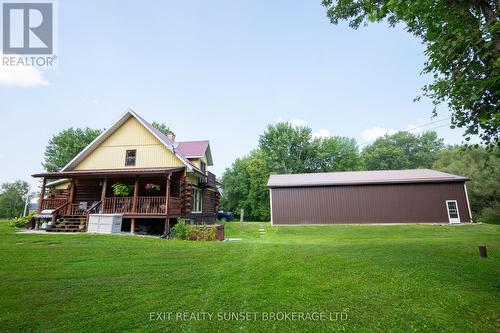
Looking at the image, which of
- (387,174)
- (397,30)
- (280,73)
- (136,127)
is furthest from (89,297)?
(387,174)

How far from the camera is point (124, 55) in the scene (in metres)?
15.1

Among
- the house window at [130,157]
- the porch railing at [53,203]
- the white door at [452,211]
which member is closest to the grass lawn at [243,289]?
the porch railing at [53,203]

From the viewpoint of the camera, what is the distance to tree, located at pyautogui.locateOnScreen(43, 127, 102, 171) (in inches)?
1372

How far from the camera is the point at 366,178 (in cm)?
1995

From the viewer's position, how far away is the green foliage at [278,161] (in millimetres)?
33719

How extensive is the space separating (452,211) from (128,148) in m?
24.9

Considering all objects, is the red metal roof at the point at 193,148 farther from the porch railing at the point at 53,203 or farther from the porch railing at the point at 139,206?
the porch railing at the point at 53,203

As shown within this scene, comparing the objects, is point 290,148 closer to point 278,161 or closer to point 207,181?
point 278,161

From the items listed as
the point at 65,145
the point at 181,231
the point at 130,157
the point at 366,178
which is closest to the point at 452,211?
the point at 366,178

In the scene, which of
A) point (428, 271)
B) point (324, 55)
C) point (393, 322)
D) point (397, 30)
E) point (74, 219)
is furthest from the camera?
point (324, 55)

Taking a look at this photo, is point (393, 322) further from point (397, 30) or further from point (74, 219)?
point (74, 219)

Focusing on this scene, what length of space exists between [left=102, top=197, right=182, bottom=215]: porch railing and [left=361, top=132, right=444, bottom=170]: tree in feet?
129

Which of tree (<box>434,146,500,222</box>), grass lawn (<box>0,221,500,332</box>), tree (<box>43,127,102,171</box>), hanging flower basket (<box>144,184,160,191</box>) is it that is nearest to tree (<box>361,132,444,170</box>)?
tree (<box>434,146,500,222</box>)

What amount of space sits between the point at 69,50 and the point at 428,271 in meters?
16.7
